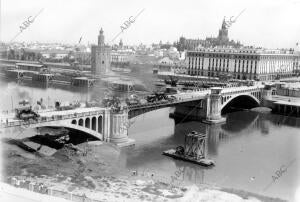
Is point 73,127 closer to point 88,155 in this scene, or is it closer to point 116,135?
point 88,155

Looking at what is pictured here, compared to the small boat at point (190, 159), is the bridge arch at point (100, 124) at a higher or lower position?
higher

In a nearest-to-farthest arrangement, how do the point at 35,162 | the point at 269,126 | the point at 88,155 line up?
the point at 35,162 → the point at 88,155 → the point at 269,126

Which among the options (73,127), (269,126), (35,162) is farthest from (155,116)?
(35,162)

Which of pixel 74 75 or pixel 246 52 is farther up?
pixel 246 52

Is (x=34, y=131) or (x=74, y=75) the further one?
(x=74, y=75)

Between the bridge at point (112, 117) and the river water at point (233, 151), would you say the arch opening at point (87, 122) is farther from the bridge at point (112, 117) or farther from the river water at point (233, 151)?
the river water at point (233, 151)

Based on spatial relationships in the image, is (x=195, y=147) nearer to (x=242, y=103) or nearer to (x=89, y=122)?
(x=89, y=122)

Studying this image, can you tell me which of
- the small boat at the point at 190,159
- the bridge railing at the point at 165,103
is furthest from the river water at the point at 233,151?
the bridge railing at the point at 165,103
